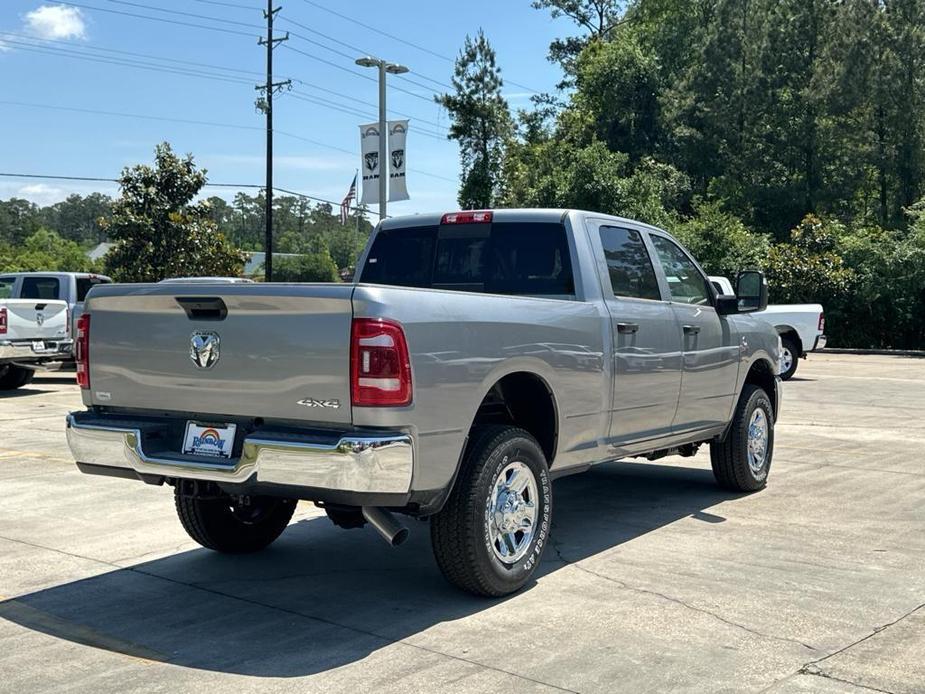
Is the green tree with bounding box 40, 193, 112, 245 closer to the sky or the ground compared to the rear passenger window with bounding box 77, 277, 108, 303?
closer to the sky

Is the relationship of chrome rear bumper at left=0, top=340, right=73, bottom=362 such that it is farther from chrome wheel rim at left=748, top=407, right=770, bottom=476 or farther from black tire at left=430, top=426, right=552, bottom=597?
black tire at left=430, top=426, right=552, bottom=597

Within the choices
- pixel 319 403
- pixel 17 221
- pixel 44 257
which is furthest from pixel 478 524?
pixel 17 221

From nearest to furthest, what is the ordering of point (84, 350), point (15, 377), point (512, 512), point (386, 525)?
point (386, 525)
point (512, 512)
point (84, 350)
point (15, 377)

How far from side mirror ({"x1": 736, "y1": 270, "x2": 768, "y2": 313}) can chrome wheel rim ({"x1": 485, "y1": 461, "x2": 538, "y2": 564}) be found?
3.08 meters

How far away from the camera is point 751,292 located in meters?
7.81

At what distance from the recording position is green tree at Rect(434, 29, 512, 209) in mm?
54094

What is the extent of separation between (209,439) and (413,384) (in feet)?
3.56

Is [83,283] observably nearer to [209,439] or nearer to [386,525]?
[209,439]

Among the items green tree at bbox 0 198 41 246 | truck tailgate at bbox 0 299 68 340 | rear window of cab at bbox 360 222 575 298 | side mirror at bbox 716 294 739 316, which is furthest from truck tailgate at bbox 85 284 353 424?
green tree at bbox 0 198 41 246

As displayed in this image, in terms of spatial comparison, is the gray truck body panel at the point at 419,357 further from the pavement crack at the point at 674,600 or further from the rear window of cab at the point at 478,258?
the pavement crack at the point at 674,600

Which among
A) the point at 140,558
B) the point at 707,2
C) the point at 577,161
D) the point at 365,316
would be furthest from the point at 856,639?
the point at 707,2

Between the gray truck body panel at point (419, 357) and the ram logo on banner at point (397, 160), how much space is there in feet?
63.8

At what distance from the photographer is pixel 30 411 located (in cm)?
1449

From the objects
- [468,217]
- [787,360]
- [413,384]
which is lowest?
[787,360]
